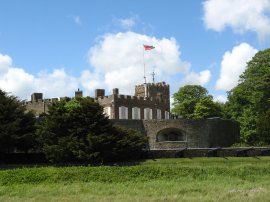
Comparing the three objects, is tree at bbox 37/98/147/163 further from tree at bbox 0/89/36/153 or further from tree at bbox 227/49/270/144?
tree at bbox 227/49/270/144

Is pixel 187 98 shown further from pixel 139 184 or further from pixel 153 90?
pixel 139 184

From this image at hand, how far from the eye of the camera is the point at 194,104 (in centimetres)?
5300

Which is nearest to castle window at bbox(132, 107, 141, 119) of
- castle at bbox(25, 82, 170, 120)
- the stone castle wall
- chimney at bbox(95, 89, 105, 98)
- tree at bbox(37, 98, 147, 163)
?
castle at bbox(25, 82, 170, 120)

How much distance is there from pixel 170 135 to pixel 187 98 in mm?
16850

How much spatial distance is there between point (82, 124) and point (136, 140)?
9.98 ft

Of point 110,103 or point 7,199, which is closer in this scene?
point 7,199

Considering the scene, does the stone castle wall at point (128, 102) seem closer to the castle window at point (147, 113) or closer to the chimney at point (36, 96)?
the castle window at point (147, 113)

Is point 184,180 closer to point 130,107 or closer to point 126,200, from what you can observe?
point 126,200

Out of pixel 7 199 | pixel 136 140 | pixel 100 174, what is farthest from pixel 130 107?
pixel 7 199

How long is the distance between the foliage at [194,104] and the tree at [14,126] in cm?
2315

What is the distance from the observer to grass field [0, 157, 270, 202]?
15.5 m

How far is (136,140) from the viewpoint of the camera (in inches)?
1110

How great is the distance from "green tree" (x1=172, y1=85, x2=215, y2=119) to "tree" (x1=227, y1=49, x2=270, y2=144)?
7.88m

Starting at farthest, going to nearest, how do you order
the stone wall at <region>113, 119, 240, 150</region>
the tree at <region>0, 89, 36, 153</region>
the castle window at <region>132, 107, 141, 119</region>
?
the castle window at <region>132, 107, 141, 119</region> → the stone wall at <region>113, 119, 240, 150</region> → the tree at <region>0, 89, 36, 153</region>
